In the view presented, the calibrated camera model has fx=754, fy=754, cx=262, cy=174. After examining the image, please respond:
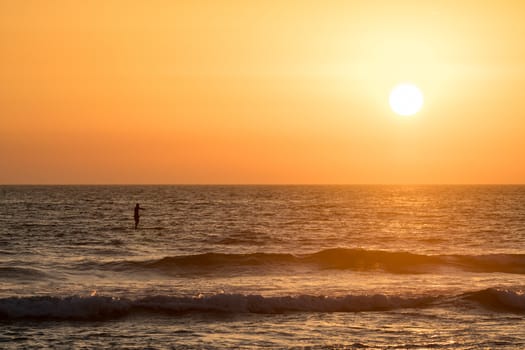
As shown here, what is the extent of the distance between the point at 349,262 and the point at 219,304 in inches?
556

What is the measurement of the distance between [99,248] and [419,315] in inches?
1007

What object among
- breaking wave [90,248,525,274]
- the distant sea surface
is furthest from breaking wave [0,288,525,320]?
breaking wave [90,248,525,274]

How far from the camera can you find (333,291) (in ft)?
93.1

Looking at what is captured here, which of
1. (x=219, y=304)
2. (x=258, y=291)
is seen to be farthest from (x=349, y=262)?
(x=219, y=304)

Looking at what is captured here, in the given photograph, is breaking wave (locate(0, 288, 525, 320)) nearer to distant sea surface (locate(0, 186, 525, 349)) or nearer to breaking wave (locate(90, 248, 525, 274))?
distant sea surface (locate(0, 186, 525, 349))

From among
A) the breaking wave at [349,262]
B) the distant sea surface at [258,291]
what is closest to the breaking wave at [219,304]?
the distant sea surface at [258,291]

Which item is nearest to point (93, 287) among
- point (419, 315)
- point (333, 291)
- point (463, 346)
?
point (333, 291)

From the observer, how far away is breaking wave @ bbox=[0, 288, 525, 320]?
24.2 m

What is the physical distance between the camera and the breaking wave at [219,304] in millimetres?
24188

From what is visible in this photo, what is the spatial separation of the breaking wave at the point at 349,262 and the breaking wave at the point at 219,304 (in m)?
9.92

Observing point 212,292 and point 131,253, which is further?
point 131,253

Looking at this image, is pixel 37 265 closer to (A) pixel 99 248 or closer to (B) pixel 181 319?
(A) pixel 99 248

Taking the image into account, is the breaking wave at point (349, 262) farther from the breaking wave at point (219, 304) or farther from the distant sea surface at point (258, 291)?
the breaking wave at point (219, 304)

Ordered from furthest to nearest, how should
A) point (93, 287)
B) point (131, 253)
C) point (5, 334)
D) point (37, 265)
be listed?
point (131, 253), point (37, 265), point (93, 287), point (5, 334)
